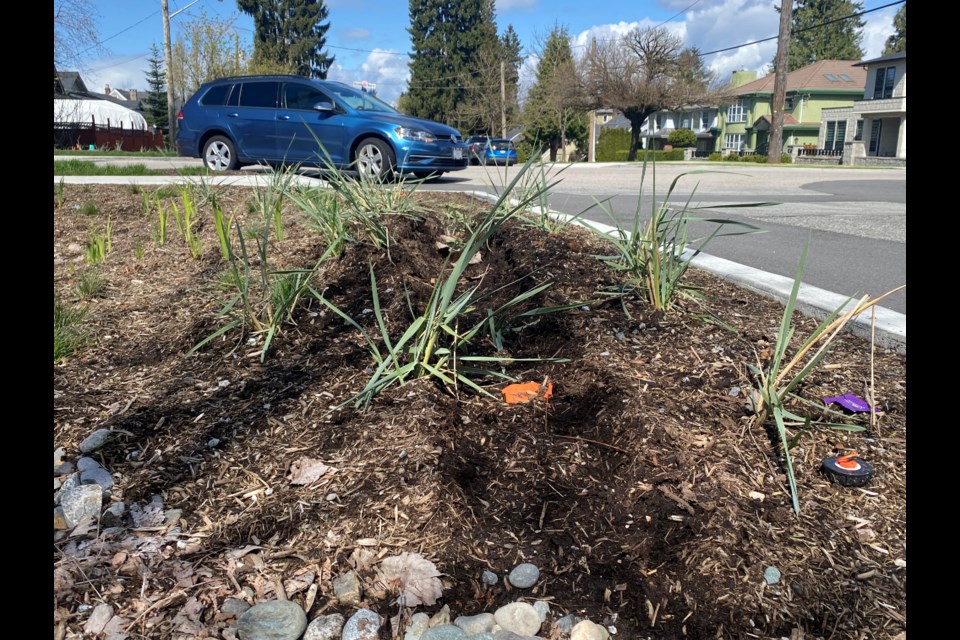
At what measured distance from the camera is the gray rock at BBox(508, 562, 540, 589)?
4.95 ft

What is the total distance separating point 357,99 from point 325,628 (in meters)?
9.52

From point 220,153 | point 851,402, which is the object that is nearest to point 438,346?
point 851,402

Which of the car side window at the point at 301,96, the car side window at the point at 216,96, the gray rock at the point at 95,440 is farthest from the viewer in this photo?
the car side window at the point at 216,96

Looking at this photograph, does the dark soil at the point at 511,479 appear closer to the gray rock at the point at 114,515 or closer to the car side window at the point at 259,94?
the gray rock at the point at 114,515

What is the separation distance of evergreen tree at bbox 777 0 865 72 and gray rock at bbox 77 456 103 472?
251 feet

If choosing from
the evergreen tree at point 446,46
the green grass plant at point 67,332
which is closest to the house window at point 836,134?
the evergreen tree at point 446,46

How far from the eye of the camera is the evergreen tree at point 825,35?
219 ft

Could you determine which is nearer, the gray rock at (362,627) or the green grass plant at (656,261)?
the gray rock at (362,627)

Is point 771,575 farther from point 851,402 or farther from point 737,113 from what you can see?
point 737,113

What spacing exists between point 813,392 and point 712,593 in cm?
101

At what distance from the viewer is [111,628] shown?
1.39 m

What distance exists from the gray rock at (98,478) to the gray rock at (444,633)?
1069 mm

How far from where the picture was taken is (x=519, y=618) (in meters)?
1.43
